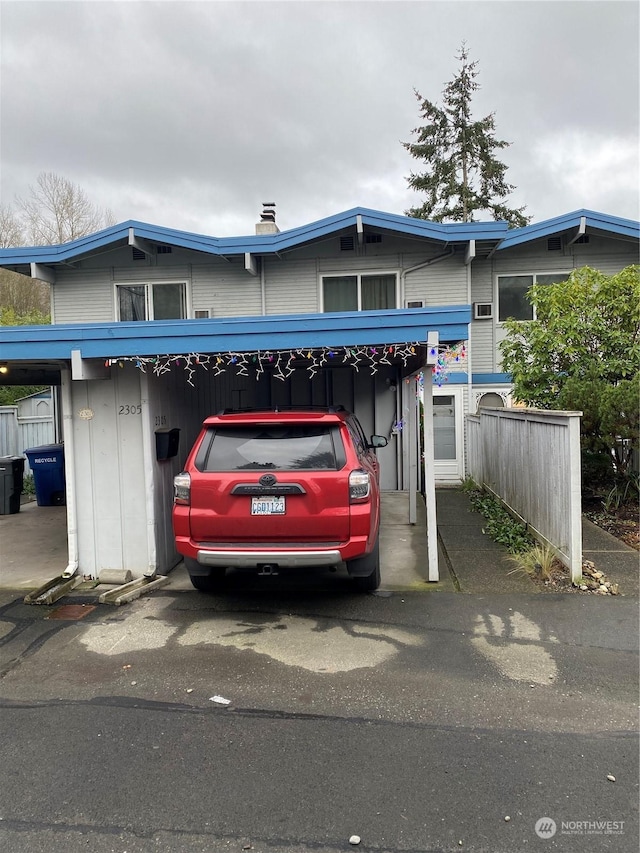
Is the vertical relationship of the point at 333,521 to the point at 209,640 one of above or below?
above

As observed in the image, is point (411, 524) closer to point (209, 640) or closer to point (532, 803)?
point (209, 640)

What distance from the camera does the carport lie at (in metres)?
5.34

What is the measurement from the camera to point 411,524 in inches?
331

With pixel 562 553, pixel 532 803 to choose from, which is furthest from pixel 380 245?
pixel 532 803

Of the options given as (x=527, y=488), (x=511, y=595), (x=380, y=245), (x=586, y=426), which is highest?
(x=380, y=245)

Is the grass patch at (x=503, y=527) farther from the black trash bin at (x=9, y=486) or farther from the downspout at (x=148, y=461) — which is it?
the black trash bin at (x=9, y=486)

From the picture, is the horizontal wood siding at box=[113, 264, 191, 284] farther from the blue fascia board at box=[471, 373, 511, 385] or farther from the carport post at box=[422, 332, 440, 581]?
the carport post at box=[422, 332, 440, 581]

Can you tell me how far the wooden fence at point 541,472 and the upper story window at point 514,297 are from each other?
11.2ft

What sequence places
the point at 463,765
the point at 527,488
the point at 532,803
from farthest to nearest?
the point at 527,488 → the point at 463,765 → the point at 532,803

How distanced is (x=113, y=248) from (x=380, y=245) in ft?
18.7

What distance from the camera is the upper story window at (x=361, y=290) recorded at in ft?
38.5

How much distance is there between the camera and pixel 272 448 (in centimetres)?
483

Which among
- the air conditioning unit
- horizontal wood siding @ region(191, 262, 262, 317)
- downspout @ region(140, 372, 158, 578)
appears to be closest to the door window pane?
the air conditioning unit

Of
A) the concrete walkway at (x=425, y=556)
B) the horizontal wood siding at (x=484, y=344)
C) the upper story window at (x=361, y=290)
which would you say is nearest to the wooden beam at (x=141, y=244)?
the upper story window at (x=361, y=290)
